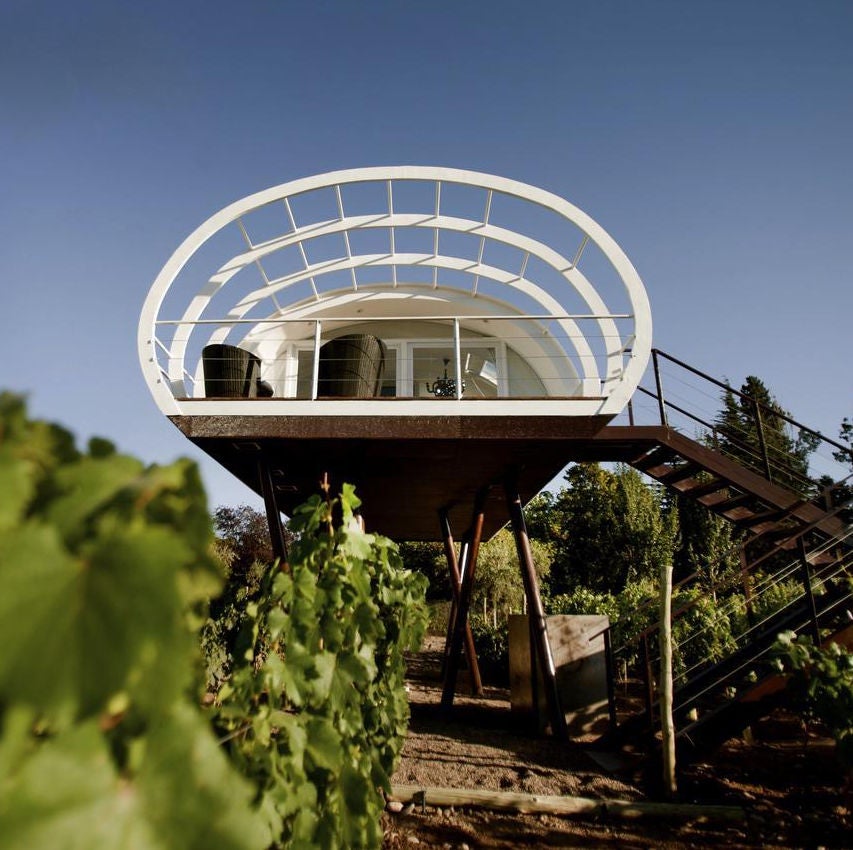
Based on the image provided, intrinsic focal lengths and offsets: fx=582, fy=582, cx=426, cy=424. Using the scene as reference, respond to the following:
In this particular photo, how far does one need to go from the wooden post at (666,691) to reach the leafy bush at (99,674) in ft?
17.1

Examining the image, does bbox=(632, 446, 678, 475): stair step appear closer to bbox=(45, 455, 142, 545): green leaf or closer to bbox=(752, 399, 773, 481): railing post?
bbox=(752, 399, 773, 481): railing post

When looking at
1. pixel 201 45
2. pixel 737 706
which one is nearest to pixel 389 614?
pixel 737 706

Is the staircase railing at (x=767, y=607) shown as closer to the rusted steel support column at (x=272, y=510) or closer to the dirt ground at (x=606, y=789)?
the dirt ground at (x=606, y=789)

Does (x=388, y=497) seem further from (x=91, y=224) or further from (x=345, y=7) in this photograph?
(x=345, y=7)

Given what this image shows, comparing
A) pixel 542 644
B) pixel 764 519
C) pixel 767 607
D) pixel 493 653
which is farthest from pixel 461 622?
pixel 493 653

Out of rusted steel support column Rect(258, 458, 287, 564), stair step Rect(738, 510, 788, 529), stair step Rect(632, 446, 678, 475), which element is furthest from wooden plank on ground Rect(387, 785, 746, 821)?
stair step Rect(632, 446, 678, 475)

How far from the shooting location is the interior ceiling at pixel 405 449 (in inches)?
265

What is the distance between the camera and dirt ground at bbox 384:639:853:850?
13.3ft

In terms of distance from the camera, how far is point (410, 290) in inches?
414

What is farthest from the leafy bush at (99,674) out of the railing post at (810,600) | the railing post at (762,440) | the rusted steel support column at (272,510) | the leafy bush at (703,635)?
the leafy bush at (703,635)

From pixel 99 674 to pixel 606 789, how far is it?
567cm

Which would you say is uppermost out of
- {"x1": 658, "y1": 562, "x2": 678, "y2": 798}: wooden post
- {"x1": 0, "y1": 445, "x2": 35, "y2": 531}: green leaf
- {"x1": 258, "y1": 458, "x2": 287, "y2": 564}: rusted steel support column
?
{"x1": 258, "y1": 458, "x2": 287, "y2": 564}: rusted steel support column

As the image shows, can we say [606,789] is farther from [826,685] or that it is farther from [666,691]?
[826,685]

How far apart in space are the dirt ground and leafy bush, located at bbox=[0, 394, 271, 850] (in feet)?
13.5
